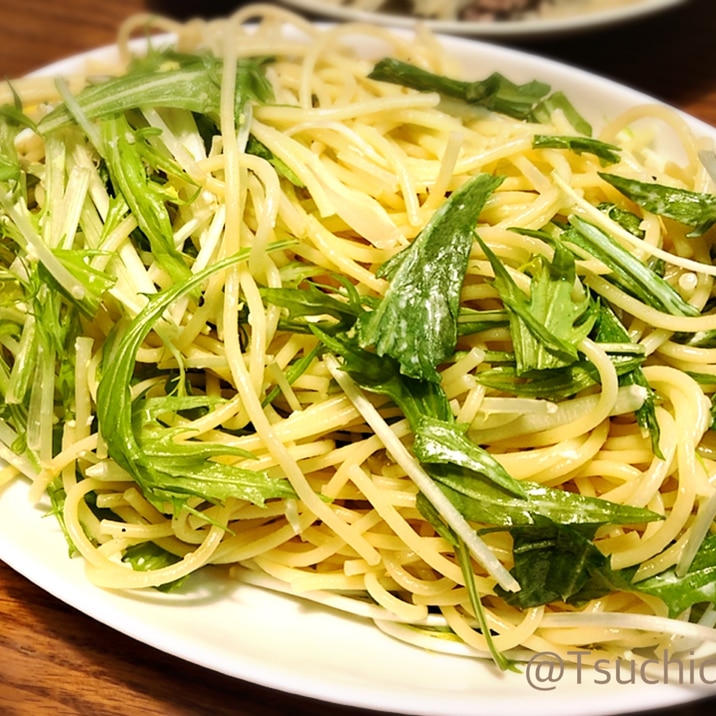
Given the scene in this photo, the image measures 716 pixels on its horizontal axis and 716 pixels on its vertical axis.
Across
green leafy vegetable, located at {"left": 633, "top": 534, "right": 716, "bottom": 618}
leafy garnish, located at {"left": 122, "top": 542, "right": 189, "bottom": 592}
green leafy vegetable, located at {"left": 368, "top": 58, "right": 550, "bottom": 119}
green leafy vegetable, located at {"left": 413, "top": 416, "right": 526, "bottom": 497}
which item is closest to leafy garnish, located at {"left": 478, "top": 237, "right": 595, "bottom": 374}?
green leafy vegetable, located at {"left": 413, "top": 416, "right": 526, "bottom": 497}

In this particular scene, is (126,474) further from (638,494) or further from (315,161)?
(638,494)

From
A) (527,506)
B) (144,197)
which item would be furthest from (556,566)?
(144,197)

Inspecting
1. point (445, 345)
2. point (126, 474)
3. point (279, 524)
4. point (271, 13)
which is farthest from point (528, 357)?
point (271, 13)

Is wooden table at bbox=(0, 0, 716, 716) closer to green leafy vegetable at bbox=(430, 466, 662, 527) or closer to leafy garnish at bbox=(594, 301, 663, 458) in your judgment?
green leafy vegetable at bbox=(430, 466, 662, 527)

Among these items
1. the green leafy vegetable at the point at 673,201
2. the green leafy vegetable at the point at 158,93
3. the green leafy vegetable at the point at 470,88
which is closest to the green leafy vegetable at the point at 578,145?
the green leafy vegetable at the point at 673,201

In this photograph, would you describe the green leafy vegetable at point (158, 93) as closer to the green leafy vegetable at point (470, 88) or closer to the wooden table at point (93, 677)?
the green leafy vegetable at point (470, 88)
